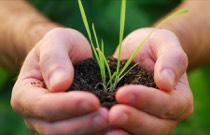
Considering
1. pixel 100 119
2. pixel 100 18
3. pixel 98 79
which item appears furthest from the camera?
pixel 100 18

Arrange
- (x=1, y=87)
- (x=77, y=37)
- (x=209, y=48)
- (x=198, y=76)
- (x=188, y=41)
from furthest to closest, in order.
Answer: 1. (x=198, y=76)
2. (x=1, y=87)
3. (x=209, y=48)
4. (x=188, y=41)
5. (x=77, y=37)

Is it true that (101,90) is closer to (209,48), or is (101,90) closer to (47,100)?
(47,100)

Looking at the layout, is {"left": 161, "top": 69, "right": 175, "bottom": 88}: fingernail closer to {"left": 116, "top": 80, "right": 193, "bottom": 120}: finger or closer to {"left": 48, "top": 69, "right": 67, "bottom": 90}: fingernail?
{"left": 116, "top": 80, "right": 193, "bottom": 120}: finger

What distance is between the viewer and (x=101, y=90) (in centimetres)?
89

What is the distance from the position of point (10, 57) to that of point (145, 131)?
84 cm

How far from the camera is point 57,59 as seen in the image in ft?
2.59

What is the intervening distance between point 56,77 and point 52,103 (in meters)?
0.05

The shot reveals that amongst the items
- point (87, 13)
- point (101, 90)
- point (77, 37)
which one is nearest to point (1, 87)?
point (87, 13)

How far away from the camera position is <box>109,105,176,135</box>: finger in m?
0.72

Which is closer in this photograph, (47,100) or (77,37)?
(47,100)

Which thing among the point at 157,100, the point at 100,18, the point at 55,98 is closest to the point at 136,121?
the point at 157,100

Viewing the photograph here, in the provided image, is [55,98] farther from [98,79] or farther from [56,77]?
[98,79]

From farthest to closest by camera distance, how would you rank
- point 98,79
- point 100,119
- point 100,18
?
point 100,18, point 98,79, point 100,119

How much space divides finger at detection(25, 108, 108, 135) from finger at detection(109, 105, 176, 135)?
0.02 m
